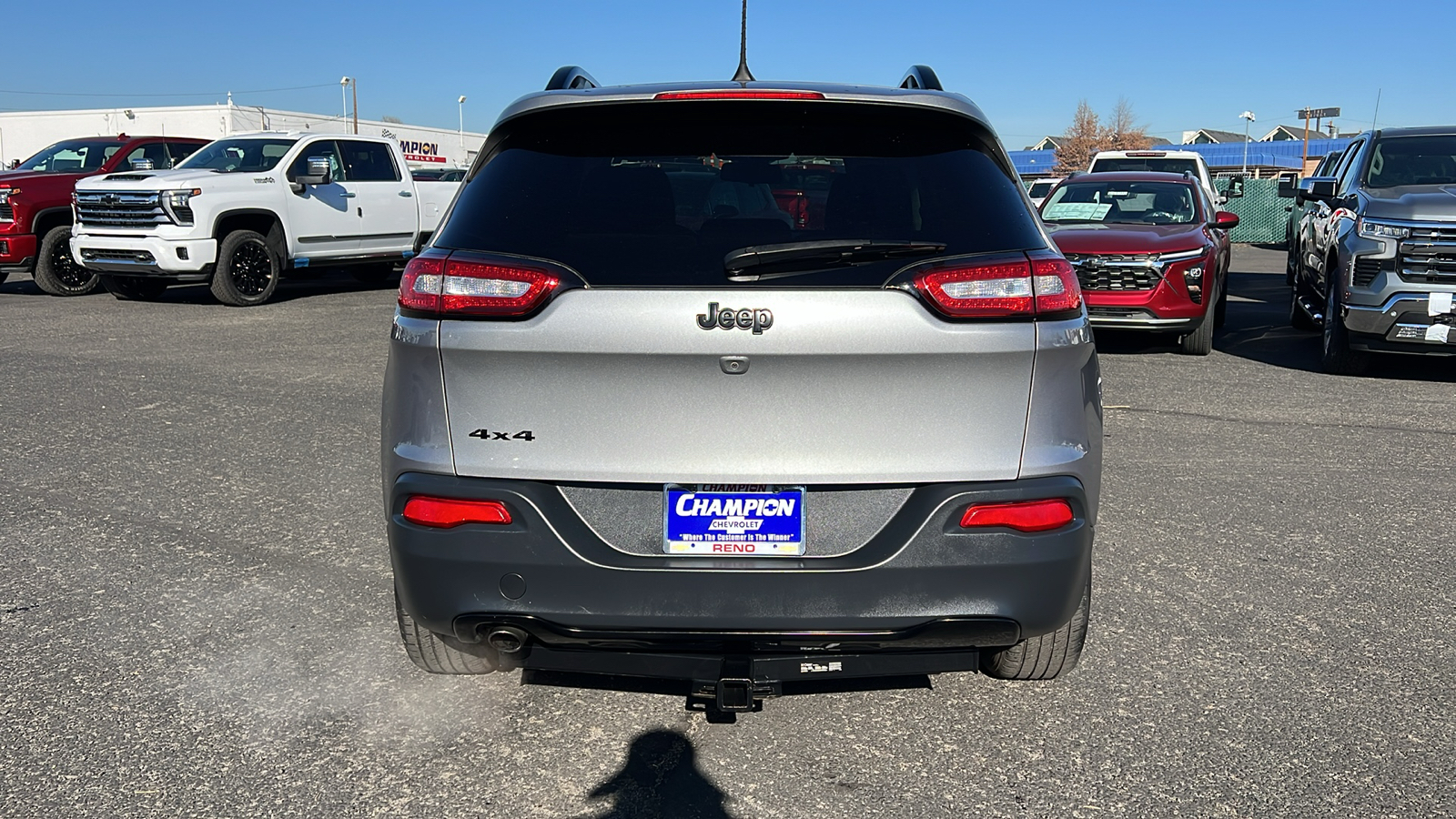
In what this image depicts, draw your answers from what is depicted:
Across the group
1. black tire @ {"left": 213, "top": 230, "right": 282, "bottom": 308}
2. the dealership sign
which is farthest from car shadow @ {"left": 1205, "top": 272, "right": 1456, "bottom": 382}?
the dealership sign

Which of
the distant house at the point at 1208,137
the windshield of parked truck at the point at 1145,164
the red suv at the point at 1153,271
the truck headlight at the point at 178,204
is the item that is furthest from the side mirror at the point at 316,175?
the distant house at the point at 1208,137

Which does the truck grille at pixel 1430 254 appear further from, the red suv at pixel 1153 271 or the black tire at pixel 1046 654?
the black tire at pixel 1046 654

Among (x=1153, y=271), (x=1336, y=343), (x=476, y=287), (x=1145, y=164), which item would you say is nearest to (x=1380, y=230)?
(x=1336, y=343)

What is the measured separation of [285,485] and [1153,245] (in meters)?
7.48

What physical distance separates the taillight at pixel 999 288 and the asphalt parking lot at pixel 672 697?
1.18 m

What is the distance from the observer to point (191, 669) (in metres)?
3.67

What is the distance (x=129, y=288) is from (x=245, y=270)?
2.27m

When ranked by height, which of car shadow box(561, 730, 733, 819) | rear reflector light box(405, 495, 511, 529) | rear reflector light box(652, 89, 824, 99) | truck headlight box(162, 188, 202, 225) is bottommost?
car shadow box(561, 730, 733, 819)

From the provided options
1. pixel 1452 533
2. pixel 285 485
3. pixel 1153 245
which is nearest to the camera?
pixel 1452 533

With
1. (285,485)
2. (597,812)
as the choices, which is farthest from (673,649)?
(285,485)

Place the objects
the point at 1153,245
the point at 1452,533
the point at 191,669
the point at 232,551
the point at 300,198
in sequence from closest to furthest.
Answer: the point at 191,669
the point at 232,551
the point at 1452,533
the point at 1153,245
the point at 300,198

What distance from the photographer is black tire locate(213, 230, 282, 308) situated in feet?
45.5

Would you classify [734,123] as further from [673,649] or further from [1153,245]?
[1153,245]

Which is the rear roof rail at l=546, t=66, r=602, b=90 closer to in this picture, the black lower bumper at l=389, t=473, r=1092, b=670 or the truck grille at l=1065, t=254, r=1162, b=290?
the black lower bumper at l=389, t=473, r=1092, b=670
